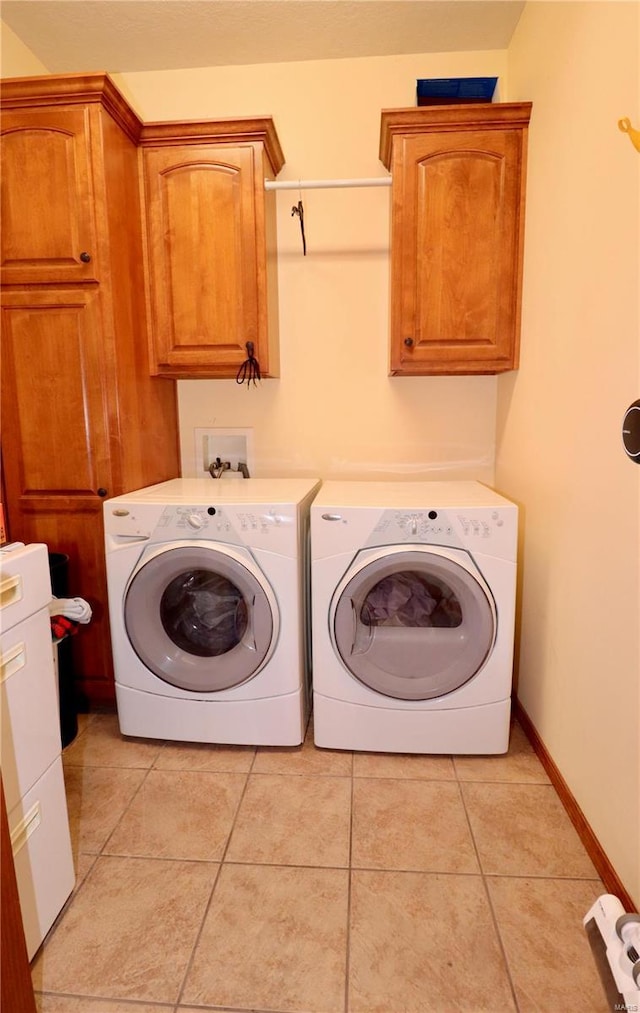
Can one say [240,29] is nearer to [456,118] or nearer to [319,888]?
[456,118]

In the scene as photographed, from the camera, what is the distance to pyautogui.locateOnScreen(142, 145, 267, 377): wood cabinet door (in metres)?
1.96

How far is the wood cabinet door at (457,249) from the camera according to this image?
190 cm

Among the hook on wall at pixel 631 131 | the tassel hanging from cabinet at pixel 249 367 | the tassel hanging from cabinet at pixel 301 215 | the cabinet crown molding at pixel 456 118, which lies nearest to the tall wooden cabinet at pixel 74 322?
the tassel hanging from cabinet at pixel 249 367

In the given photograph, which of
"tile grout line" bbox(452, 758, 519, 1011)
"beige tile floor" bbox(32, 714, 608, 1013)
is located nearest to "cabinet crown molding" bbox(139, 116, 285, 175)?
"beige tile floor" bbox(32, 714, 608, 1013)

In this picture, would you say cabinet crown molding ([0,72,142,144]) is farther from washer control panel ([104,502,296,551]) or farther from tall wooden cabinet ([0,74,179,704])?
washer control panel ([104,502,296,551])

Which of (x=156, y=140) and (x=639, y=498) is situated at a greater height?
(x=156, y=140)

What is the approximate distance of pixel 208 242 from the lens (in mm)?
1997

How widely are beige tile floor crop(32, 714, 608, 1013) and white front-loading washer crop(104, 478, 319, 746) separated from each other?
0.47ft

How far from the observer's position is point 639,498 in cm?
116

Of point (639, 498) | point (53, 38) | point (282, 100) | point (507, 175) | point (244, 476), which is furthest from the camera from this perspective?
point (244, 476)

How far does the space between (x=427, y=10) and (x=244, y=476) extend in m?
1.87

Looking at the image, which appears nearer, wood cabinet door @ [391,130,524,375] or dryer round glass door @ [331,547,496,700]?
dryer round glass door @ [331,547,496,700]

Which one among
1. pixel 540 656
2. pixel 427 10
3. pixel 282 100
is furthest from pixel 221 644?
pixel 427 10

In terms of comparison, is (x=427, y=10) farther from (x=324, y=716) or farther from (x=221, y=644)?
(x=324, y=716)
